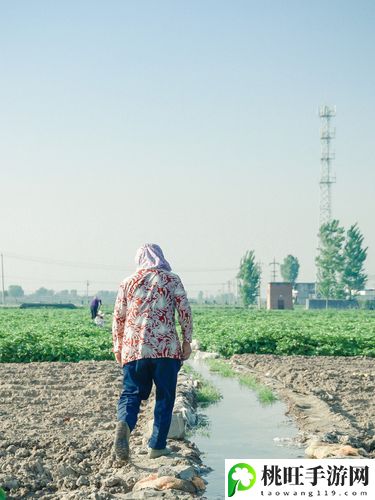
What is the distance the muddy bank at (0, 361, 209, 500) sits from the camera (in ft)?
21.4

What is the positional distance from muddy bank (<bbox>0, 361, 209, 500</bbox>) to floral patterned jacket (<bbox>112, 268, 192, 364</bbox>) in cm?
94

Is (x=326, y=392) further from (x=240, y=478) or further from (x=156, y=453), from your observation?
(x=240, y=478)

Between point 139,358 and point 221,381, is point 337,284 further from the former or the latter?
point 139,358

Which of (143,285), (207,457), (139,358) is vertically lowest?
(207,457)

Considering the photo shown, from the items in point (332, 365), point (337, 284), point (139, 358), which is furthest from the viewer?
point (337, 284)

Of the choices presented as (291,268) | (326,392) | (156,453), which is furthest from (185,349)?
(291,268)

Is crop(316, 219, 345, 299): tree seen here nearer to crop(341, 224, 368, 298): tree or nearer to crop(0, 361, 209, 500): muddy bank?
crop(341, 224, 368, 298): tree

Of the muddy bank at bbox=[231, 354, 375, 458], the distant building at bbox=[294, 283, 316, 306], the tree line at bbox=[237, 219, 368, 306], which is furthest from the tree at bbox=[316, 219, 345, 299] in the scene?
the muddy bank at bbox=[231, 354, 375, 458]

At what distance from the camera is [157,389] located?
24.2 feet

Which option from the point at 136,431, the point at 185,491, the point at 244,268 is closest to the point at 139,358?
the point at 185,491

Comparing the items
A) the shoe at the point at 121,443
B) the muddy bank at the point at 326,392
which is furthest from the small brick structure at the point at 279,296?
the shoe at the point at 121,443

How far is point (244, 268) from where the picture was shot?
94.4 meters

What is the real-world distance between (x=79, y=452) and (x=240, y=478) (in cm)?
195

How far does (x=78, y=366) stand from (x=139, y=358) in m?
9.14
